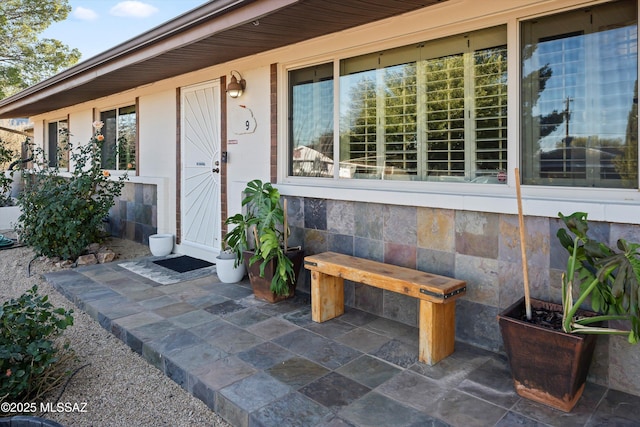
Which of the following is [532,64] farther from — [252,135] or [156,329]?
[156,329]

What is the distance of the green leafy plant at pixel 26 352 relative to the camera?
→ 7.47 feet

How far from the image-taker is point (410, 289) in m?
2.68

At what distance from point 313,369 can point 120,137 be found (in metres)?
5.60

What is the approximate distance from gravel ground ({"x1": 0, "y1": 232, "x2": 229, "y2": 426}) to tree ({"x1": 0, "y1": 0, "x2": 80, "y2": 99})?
13.2m

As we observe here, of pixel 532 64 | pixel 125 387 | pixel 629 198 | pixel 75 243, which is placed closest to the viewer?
pixel 629 198

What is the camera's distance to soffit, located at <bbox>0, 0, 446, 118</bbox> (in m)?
3.01

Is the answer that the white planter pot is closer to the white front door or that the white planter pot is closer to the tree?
the white front door

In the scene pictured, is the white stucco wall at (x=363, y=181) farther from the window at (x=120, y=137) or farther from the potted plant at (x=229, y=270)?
the potted plant at (x=229, y=270)

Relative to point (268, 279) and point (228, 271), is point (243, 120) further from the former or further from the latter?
point (268, 279)

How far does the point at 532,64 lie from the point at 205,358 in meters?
2.67

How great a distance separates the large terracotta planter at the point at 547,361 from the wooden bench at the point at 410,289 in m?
0.41

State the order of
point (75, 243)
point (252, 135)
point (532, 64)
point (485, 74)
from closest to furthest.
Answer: point (532, 64) < point (485, 74) < point (252, 135) < point (75, 243)

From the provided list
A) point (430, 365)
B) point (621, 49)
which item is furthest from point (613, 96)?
point (430, 365)

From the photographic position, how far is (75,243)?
5.21 m
